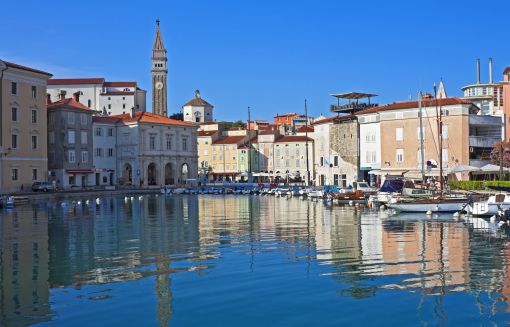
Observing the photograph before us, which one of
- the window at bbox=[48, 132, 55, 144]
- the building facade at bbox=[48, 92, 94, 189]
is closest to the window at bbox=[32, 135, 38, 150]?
the building facade at bbox=[48, 92, 94, 189]

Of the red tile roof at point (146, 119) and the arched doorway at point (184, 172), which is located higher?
the red tile roof at point (146, 119)

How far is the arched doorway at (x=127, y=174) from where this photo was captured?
288 ft

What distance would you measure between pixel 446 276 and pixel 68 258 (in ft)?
43.4

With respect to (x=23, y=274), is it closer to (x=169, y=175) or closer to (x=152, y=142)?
(x=152, y=142)

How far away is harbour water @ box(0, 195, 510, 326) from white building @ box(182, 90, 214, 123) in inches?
4213

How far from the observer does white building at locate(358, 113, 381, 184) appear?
7200 cm

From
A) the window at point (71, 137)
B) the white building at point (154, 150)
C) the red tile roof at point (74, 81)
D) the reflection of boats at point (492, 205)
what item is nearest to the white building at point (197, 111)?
the red tile roof at point (74, 81)

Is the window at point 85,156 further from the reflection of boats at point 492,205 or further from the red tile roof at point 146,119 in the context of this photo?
the reflection of boats at point 492,205

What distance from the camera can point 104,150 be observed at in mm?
85750

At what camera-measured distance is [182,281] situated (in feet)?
54.9

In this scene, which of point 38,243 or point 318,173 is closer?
point 38,243

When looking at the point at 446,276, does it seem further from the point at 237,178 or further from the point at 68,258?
the point at 237,178

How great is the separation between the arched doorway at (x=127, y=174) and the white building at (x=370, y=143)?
1366 inches

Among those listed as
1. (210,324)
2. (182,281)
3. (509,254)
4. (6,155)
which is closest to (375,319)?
(210,324)
